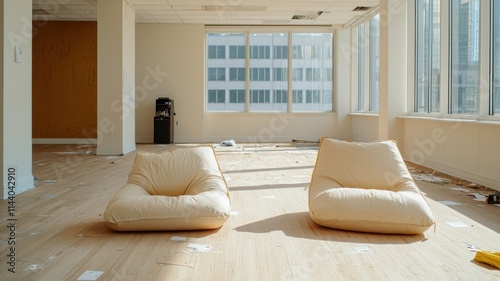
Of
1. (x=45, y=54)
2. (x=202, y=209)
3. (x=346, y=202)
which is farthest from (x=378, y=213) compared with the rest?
(x=45, y=54)

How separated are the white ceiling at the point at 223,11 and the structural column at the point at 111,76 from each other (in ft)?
1.96

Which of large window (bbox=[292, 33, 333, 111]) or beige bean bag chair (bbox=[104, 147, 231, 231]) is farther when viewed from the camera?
large window (bbox=[292, 33, 333, 111])

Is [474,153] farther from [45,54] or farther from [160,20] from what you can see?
[45,54]

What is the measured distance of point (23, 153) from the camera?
215 inches

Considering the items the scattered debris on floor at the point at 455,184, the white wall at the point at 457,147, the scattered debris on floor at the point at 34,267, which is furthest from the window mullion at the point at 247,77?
the scattered debris on floor at the point at 34,267

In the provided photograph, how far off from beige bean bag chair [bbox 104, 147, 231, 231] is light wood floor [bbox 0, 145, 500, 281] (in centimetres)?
10

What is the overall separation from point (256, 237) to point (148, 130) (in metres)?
10.2

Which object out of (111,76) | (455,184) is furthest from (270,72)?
(455,184)

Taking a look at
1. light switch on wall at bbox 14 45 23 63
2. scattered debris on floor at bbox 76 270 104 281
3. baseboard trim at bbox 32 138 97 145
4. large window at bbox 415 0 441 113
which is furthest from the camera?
baseboard trim at bbox 32 138 97 145

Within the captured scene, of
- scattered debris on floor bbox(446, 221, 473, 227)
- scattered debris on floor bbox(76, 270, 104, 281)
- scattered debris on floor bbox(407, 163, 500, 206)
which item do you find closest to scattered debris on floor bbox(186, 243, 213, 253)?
scattered debris on floor bbox(76, 270, 104, 281)

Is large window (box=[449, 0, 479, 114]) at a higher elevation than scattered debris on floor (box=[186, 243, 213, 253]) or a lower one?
higher

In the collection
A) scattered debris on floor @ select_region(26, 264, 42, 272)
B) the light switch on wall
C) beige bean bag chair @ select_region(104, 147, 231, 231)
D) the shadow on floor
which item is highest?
the light switch on wall

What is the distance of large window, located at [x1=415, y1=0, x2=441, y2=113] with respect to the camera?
7750 millimetres

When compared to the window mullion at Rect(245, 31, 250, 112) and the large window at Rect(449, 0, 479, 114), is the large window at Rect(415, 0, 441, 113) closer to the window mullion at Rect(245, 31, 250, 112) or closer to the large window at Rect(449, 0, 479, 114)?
the large window at Rect(449, 0, 479, 114)
